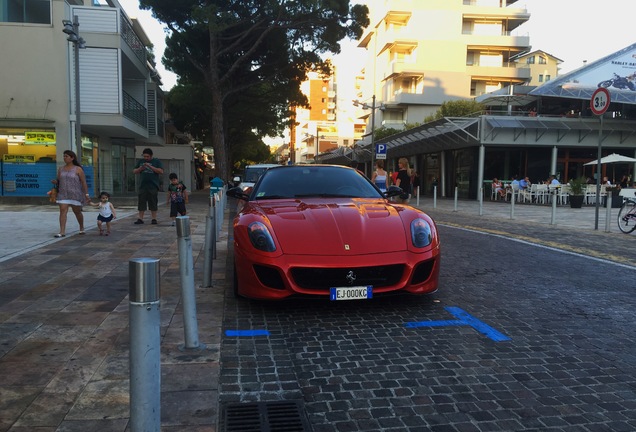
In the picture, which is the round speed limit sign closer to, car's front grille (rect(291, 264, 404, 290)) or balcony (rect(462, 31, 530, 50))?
car's front grille (rect(291, 264, 404, 290))

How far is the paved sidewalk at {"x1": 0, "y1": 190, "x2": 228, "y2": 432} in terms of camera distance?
248 centimetres

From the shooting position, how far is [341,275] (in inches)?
157

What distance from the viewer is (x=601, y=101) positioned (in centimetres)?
1086

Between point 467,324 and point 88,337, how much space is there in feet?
9.99

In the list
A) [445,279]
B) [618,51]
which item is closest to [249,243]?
[445,279]

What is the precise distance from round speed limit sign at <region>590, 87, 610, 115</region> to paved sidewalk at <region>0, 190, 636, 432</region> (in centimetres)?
424

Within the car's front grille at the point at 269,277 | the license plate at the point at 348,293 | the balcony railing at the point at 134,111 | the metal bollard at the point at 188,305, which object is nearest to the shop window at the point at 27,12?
the balcony railing at the point at 134,111

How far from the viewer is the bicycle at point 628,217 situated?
10133 millimetres

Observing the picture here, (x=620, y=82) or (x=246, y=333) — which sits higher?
(x=620, y=82)

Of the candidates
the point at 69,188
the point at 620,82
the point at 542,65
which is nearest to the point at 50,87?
the point at 69,188

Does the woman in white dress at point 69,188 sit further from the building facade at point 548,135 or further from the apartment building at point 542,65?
the apartment building at point 542,65

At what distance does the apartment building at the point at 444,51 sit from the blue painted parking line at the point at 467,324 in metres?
47.0

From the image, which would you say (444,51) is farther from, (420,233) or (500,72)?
(420,233)

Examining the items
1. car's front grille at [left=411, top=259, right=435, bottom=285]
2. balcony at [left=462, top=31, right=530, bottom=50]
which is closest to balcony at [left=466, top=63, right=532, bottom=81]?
balcony at [left=462, top=31, right=530, bottom=50]
